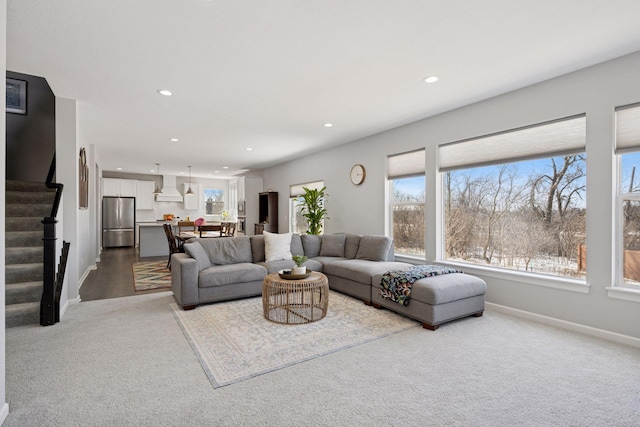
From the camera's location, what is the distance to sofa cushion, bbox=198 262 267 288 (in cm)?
393

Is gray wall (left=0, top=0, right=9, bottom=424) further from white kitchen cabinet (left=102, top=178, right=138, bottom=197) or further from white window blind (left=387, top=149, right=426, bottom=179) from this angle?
white kitchen cabinet (left=102, top=178, right=138, bottom=197)

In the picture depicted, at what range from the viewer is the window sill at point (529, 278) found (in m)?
3.15

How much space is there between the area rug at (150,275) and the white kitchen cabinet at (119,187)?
13.6 feet

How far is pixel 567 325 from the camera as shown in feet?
10.5

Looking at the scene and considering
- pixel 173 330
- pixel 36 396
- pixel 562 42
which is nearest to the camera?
pixel 36 396

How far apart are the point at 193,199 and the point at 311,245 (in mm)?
7440

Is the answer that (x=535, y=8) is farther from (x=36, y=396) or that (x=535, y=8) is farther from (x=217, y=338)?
(x=36, y=396)

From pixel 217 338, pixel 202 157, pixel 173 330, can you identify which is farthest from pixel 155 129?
pixel 217 338

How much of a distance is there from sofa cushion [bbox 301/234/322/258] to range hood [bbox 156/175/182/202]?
7.19 meters

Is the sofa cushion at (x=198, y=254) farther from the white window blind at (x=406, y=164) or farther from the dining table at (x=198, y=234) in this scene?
the white window blind at (x=406, y=164)

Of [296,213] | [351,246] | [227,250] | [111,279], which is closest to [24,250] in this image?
Result: [111,279]

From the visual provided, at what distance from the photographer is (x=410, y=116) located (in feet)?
15.0

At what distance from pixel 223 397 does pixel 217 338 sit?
99 cm

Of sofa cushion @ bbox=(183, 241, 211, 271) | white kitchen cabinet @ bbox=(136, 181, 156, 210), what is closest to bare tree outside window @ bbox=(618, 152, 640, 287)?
sofa cushion @ bbox=(183, 241, 211, 271)
